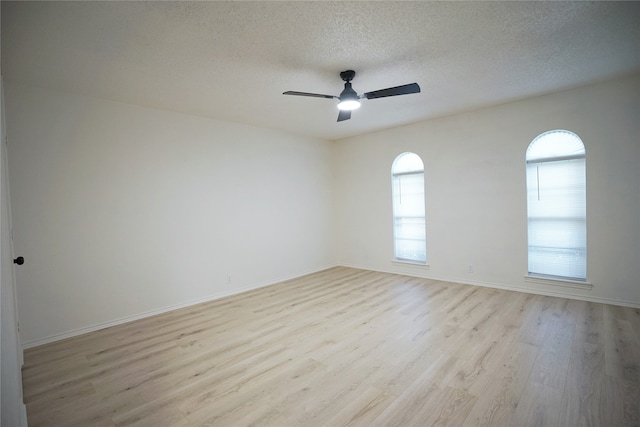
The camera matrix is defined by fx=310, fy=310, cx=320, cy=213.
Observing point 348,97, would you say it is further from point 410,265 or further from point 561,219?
point 410,265

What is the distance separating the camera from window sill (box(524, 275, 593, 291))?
402 centimetres

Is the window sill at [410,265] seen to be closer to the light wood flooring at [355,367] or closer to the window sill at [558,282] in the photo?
the light wood flooring at [355,367]

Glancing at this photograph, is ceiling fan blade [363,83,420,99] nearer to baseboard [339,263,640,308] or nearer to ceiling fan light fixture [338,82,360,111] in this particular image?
ceiling fan light fixture [338,82,360,111]

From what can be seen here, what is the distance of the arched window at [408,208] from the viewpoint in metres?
5.60

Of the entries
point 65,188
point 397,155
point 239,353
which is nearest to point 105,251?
point 65,188

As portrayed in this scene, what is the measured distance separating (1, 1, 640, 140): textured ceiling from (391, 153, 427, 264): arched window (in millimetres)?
1774

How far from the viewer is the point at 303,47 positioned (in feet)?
8.75

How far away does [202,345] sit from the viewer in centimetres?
316

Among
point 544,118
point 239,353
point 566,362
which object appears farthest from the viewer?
point 544,118

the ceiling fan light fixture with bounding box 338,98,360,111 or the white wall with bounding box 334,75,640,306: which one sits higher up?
the ceiling fan light fixture with bounding box 338,98,360,111

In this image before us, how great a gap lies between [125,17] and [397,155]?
180 inches

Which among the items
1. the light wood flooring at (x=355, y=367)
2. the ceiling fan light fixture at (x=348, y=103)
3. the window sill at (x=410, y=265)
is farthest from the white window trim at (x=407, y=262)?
the ceiling fan light fixture at (x=348, y=103)

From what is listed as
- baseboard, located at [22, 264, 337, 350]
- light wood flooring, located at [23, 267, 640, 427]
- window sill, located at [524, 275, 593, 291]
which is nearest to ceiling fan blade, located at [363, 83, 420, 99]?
light wood flooring, located at [23, 267, 640, 427]

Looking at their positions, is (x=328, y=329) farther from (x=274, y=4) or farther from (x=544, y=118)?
(x=544, y=118)
